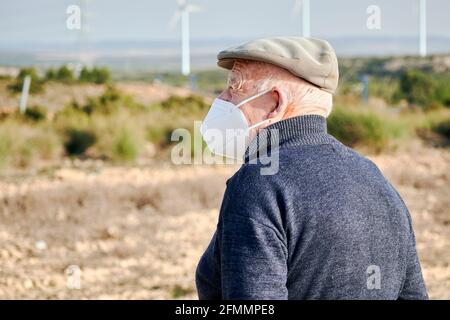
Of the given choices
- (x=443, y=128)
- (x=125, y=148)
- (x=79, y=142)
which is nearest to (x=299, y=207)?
(x=125, y=148)

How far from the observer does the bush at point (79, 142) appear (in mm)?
14328

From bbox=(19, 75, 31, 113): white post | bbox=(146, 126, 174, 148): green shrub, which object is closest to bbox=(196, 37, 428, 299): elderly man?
bbox=(146, 126, 174, 148): green shrub

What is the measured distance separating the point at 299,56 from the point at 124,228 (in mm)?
6172

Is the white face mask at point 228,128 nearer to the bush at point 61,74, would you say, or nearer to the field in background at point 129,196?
the field in background at point 129,196

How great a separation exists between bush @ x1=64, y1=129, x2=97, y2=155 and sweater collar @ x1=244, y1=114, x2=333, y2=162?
1252 cm

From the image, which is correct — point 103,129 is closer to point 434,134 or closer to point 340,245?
point 434,134

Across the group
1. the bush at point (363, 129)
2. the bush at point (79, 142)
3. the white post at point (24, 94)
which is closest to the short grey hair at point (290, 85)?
the bush at point (79, 142)

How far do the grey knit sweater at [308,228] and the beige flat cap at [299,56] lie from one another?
10cm

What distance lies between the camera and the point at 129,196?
927 centimetres

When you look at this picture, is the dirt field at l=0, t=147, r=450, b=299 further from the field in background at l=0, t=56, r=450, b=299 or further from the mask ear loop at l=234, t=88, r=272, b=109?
the mask ear loop at l=234, t=88, r=272, b=109

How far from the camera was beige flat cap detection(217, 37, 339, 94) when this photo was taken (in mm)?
1934

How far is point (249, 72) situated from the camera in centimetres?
202
